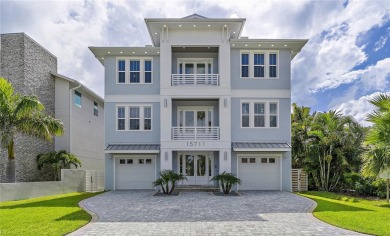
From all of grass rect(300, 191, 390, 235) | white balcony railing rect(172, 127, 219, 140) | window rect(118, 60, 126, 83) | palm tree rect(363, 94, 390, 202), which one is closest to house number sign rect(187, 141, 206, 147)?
white balcony railing rect(172, 127, 219, 140)

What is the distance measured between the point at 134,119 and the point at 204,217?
11880 millimetres

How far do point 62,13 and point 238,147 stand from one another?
1274 centimetres

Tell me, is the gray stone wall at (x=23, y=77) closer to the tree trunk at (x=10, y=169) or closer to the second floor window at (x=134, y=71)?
the tree trunk at (x=10, y=169)

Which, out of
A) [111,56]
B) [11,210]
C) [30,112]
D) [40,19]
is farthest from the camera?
[111,56]

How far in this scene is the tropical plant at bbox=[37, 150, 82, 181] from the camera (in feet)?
70.7

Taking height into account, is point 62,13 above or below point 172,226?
above

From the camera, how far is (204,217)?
11.3 meters

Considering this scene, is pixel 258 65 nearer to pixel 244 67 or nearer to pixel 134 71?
pixel 244 67

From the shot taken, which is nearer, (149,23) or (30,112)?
(30,112)

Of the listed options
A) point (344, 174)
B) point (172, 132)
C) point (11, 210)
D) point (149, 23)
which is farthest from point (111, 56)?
point (344, 174)

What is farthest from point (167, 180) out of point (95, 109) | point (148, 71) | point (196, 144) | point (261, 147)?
point (95, 109)

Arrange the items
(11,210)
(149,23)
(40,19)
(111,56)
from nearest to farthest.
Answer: (11,210) → (40,19) → (149,23) → (111,56)

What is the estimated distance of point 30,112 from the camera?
1706 cm

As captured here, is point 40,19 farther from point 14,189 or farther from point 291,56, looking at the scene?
point 291,56
